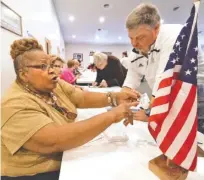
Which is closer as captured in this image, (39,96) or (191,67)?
(191,67)

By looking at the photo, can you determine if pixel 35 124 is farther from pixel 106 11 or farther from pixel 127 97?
pixel 106 11

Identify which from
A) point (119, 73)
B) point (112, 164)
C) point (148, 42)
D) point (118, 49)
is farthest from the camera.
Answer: point (118, 49)

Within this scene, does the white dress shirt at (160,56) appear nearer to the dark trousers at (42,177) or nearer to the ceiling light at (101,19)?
the dark trousers at (42,177)

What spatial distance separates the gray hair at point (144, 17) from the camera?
3.86 ft

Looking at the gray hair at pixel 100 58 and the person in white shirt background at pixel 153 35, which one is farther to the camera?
the gray hair at pixel 100 58

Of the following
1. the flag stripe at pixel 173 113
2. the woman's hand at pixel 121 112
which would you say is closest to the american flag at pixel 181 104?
the flag stripe at pixel 173 113

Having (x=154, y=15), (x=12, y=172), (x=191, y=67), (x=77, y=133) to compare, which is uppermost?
(x=154, y=15)

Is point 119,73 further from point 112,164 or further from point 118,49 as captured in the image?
point 118,49

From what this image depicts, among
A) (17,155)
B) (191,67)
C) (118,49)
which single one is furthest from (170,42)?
(118,49)

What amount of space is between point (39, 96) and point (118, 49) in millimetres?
14779

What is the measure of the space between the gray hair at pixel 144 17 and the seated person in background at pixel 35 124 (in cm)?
52

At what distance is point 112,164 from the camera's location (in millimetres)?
830

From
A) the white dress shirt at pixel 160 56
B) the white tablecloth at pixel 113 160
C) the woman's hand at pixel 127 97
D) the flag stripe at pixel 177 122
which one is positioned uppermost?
the white dress shirt at pixel 160 56

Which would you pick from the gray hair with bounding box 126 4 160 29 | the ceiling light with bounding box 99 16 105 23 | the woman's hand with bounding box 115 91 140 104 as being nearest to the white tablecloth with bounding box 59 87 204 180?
the woman's hand with bounding box 115 91 140 104
